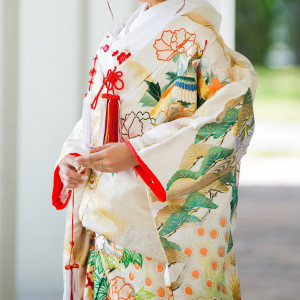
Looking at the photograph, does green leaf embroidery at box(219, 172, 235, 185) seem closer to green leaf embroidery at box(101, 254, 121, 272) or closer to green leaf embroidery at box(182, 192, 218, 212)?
green leaf embroidery at box(182, 192, 218, 212)

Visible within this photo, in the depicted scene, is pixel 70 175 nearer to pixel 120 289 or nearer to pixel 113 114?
pixel 113 114

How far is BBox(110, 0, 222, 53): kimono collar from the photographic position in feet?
5.22

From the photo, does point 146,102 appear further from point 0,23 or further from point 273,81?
point 273,81

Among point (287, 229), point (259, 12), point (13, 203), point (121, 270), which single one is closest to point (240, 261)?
point (287, 229)

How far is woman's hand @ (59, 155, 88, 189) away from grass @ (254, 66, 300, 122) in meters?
8.84

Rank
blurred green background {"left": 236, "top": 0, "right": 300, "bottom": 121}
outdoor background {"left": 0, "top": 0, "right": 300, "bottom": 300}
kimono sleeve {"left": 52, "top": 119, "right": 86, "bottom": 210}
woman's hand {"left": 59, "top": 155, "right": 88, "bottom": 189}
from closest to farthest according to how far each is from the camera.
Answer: woman's hand {"left": 59, "top": 155, "right": 88, "bottom": 189}, kimono sleeve {"left": 52, "top": 119, "right": 86, "bottom": 210}, outdoor background {"left": 0, "top": 0, "right": 300, "bottom": 300}, blurred green background {"left": 236, "top": 0, "right": 300, "bottom": 121}

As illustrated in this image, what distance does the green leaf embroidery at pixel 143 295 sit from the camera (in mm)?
1559

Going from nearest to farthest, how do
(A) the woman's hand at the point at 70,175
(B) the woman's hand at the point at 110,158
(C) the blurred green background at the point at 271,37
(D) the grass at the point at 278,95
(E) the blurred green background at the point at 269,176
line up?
1. (B) the woman's hand at the point at 110,158
2. (A) the woman's hand at the point at 70,175
3. (E) the blurred green background at the point at 269,176
4. (D) the grass at the point at 278,95
5. (C) the blurred green background at the point at 271,37

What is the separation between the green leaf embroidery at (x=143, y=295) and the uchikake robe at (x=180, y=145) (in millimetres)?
71

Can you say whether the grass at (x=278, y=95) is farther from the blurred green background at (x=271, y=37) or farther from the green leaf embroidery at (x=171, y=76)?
the green leaf embroidery at (x=171, y=76)

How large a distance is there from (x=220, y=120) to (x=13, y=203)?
140 centimetres

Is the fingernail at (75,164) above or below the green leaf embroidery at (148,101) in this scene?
below

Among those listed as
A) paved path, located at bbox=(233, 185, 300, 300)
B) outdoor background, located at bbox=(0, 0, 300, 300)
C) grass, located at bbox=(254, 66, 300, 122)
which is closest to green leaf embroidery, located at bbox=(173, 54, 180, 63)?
outdoor background, located at bbox=(0, 0, 300, 300)

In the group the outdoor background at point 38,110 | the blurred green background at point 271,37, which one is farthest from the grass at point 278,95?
the outdoor background at point 38,110
